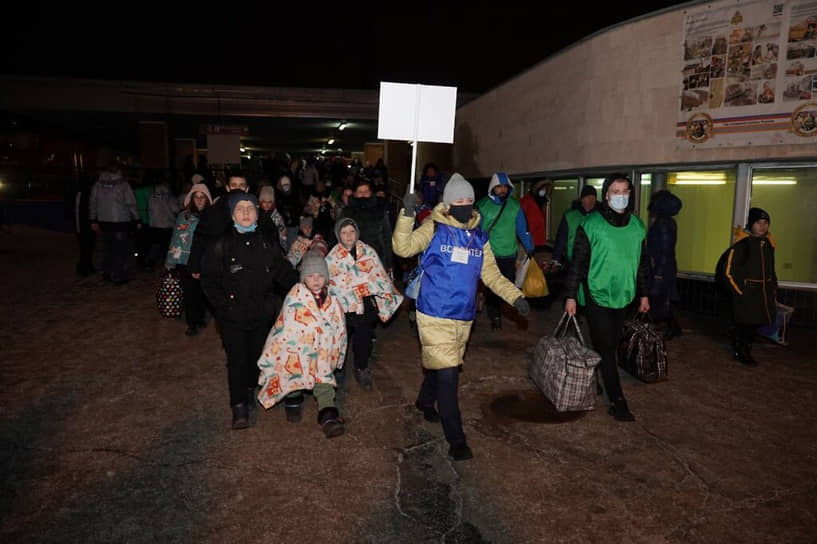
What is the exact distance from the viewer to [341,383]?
233 inches

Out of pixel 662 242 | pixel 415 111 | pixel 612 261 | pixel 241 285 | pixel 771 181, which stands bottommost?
pixel 241 285

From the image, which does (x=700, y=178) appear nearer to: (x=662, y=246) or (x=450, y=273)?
(x=662, y=246)

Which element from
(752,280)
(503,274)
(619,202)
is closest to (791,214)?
(752,280)

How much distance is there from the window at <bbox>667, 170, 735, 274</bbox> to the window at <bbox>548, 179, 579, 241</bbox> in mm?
2637

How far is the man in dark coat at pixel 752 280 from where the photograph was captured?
664 cm

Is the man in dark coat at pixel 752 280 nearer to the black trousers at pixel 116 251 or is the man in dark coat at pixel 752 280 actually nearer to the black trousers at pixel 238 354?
the black trousers at pixel 238 354

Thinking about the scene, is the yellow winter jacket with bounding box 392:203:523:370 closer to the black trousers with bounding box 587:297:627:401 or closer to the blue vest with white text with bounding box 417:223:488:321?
the blue vest with white text with bounding box 417:223:488:321

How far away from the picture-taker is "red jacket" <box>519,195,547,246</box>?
30.1 ft

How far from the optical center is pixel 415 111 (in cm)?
492

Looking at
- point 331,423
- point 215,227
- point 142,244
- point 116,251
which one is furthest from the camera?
point 142,244

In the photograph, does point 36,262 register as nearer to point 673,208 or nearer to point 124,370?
point 124,370

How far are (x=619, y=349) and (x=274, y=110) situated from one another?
19698 millimetres

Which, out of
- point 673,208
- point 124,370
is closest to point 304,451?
point 124,370

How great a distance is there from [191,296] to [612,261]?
5.33 metres
